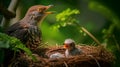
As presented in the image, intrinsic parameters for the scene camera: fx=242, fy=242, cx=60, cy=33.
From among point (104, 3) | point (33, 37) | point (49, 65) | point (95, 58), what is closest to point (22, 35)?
point (33, 37)

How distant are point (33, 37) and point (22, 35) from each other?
112 millimetres

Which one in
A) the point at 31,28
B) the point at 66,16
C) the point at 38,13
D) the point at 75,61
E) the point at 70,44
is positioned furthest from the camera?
the point at 38,13

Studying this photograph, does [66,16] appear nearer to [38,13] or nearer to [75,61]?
[75,61]

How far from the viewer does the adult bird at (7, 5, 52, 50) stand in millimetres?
1865

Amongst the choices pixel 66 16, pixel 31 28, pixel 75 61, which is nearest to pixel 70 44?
pixel 75 61

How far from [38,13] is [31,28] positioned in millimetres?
180

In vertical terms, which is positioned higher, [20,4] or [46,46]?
[20,4]

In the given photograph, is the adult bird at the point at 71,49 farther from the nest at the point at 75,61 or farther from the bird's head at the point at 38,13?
the bird's head at the point at 38,13

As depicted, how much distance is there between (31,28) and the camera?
6.58 ft

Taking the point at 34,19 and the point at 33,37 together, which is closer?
the point at 33,37

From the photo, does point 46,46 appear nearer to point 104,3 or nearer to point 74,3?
point 74,3

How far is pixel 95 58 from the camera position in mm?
1714

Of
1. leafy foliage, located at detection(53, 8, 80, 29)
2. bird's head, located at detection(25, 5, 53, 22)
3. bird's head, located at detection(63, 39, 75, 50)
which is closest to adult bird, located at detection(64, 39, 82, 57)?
bird's head, located at detection(63, 39, 75, 50)

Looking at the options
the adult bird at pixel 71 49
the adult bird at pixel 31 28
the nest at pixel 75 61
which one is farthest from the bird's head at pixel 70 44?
the adult bird at pixel 31 28
